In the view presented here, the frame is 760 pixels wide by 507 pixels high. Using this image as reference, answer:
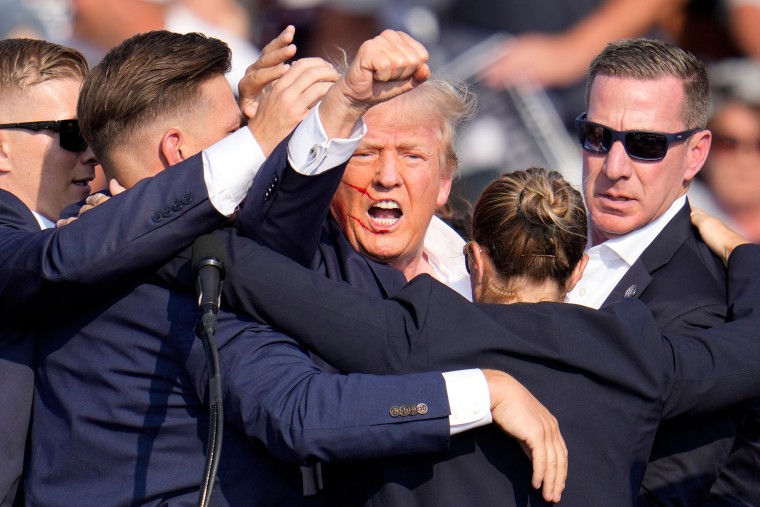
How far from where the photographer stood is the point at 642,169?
3605 mm

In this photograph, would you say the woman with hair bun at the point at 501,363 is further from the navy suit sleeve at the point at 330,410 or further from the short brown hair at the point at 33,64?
the short brown hair at the point at 33,64

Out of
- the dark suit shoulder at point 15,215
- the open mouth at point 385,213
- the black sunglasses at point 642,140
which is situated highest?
the black sunglasses at point 642,140

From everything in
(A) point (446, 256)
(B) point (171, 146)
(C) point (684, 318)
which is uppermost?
(B) point (171, 146)

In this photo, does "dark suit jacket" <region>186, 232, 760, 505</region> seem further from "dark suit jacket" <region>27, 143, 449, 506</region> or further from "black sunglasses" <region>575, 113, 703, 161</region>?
"black sunglasses" <region>575, 113, 703, 161</region>

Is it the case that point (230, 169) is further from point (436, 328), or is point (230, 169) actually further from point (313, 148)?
point (436, 328)

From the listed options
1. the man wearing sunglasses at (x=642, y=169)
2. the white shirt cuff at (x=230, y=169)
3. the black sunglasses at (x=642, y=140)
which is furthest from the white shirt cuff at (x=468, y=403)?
the black sunglasses at (x=642, y=140)

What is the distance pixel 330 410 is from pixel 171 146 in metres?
0.95

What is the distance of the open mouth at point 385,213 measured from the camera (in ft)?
11.6

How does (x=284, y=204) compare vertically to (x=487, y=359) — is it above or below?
above

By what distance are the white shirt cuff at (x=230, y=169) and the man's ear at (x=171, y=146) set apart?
1.08ft

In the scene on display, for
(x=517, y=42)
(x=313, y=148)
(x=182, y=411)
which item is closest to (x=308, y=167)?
(x=313, y=148)

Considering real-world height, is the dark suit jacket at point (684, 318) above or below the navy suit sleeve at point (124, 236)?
below

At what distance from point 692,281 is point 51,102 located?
2.00 meters

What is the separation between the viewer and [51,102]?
354cm
